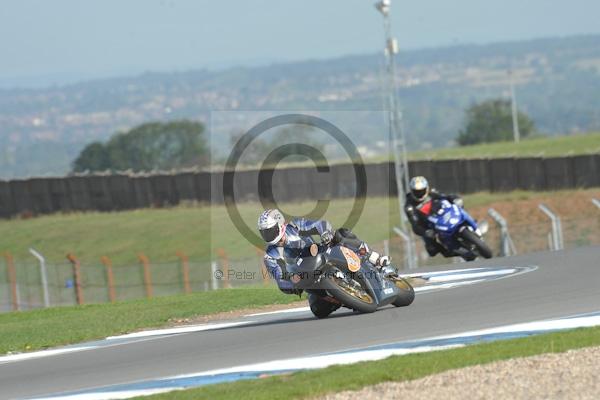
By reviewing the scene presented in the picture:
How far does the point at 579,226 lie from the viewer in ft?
100

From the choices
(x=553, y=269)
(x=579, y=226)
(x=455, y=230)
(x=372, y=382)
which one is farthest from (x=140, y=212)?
(x=372, y=382)

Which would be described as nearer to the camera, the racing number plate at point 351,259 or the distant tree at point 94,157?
the racing number plate at point 351,259

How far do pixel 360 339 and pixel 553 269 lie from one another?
640 cm

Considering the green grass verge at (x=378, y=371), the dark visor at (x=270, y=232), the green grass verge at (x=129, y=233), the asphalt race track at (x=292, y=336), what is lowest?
the green grass verge at (x=129, y=233)

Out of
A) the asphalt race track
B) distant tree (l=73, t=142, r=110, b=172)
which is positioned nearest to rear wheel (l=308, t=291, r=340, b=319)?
the asphalt race track

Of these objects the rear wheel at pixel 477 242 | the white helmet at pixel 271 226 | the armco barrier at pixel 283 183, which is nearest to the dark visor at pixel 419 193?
the rear wheel at pixel 477 242

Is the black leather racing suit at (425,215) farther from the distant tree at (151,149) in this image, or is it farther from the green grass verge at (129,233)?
the distant tree at (151,149)

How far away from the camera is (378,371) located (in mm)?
9945

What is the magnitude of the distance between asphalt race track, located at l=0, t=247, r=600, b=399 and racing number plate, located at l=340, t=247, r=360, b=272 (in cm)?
55

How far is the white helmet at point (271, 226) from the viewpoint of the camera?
1308cm

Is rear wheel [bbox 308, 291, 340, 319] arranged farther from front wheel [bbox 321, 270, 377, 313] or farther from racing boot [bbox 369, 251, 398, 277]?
racing boot [bbox 369, 251, 398, 277]

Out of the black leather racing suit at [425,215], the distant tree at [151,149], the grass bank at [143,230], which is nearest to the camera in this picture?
the black leather racing suit at [425,215]

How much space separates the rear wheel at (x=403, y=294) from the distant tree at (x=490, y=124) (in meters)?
124

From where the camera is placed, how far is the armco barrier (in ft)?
159
